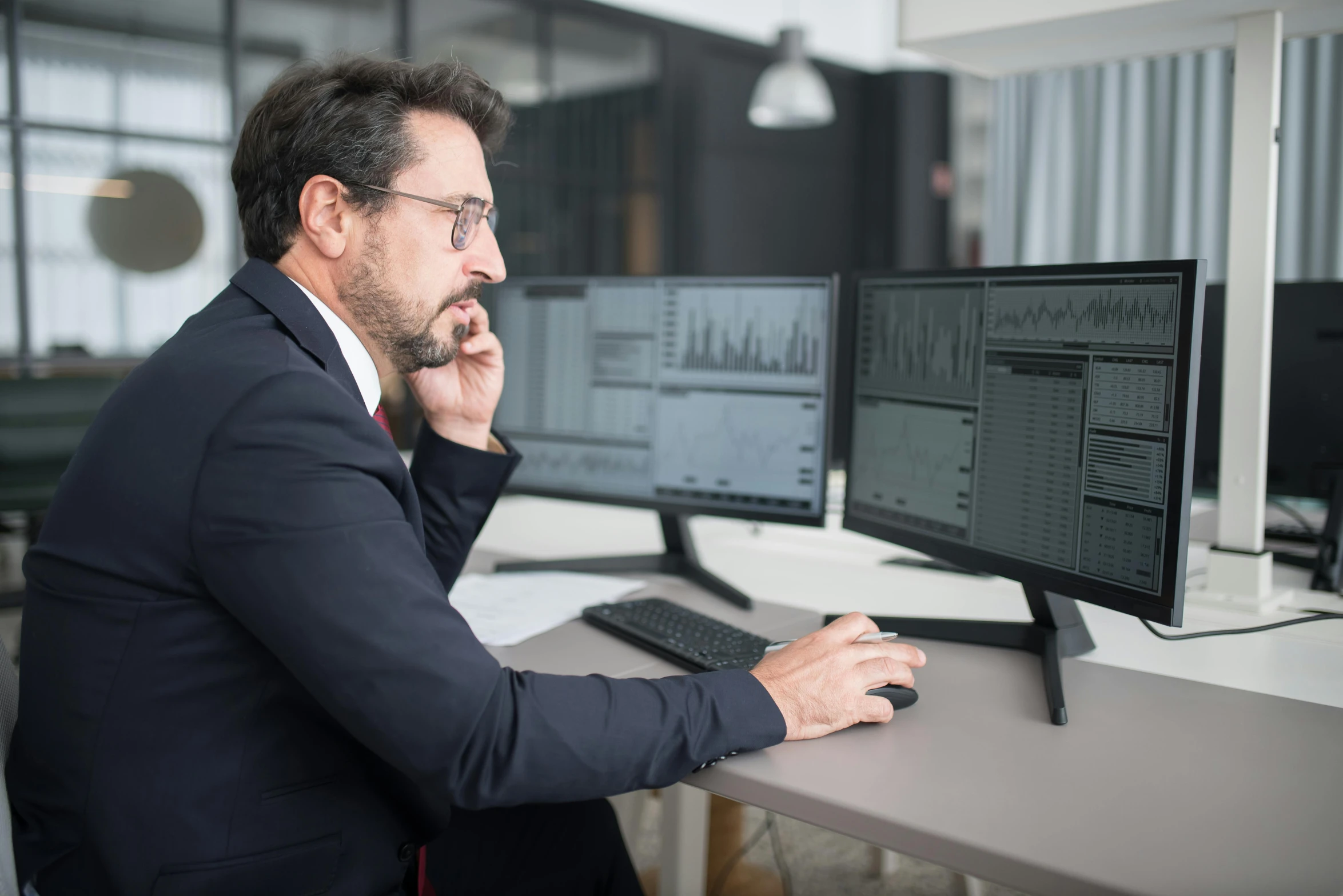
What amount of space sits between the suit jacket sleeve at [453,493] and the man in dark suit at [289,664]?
387 millimetres

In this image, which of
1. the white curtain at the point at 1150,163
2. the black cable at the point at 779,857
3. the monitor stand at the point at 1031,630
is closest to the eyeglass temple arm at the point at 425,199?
the monitor stand at the point at 1031,630

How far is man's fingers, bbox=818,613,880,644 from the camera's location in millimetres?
1062

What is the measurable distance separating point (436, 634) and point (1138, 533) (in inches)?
27.9

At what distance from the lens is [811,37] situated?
6.35 m

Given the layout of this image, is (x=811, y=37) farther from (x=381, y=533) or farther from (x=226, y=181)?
(x=381, y=533)

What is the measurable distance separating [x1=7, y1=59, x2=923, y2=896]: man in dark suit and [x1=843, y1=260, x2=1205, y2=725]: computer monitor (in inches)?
9.3

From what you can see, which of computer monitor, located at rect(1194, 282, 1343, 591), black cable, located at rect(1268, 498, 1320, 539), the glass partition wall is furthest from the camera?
the glass partition wall

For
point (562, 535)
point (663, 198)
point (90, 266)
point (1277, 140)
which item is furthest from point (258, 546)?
point (663, 198)

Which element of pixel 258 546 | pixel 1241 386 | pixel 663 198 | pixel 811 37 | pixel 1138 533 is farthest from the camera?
pixel 811 37

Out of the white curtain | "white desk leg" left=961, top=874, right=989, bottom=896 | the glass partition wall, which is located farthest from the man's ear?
the white curtain

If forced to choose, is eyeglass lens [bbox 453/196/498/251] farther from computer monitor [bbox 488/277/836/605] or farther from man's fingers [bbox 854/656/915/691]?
man's fingers [bbox 854/656/915/691]

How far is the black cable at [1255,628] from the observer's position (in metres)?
1.35

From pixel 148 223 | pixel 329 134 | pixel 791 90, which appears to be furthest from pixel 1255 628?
pixel 148 223

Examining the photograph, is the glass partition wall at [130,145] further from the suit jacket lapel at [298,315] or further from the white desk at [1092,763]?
the white desk at [1092,763]
